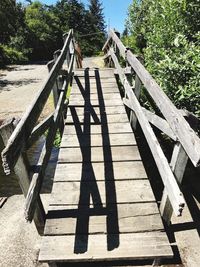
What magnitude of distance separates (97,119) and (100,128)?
15.6 inches

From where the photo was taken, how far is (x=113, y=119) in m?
5.18

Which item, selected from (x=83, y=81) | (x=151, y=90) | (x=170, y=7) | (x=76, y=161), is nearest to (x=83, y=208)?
(x=76, y=161)

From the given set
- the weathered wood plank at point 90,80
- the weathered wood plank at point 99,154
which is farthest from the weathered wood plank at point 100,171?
the weathered wood plank at point 90,80

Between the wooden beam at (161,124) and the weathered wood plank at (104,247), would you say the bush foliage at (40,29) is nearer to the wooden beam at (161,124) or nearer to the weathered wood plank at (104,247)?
the wooden beam at (161,124)

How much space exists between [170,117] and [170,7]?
3494 millimetres

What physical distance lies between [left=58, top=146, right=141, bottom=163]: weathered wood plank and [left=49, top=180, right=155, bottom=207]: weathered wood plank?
1.69ft

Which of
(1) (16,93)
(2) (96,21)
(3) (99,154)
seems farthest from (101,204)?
(2) (96,21)

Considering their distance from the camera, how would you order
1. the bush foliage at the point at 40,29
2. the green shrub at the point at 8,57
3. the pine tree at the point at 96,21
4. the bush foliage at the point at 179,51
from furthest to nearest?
the pine tree at the point at 96,21
the bush foliage at the point at 40,29
the green shrub at the point at 8,57
the bush foliage at the point at 179,51

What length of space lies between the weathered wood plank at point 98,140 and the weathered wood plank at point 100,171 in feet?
1.86

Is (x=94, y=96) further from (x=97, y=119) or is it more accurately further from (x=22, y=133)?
(x=22, y=133)

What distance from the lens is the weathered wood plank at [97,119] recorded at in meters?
5.09

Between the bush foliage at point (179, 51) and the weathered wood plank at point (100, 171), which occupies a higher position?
the bush foliage at point (179, 51)

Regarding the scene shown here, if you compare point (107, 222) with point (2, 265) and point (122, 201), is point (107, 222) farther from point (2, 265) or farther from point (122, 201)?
point (2, 265)

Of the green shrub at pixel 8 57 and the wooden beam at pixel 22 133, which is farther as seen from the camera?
the green shrub at pixel 8 57
